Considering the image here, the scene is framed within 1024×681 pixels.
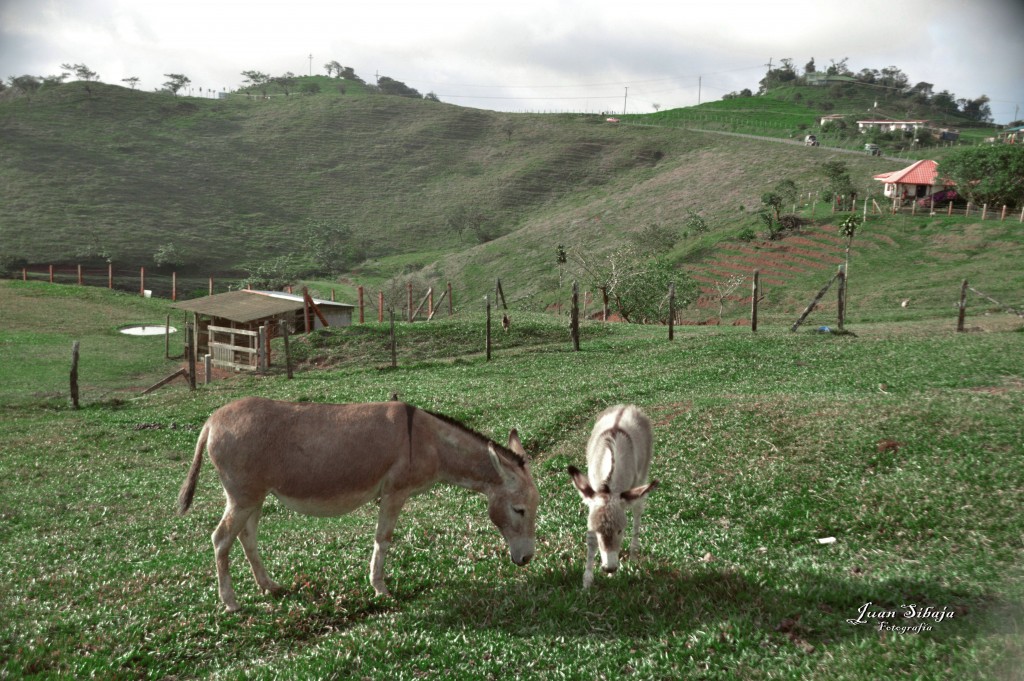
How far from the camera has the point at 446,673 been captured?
8.47 metres

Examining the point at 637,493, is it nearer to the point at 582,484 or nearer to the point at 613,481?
the point at 613,481

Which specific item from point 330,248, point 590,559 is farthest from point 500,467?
point 330,248

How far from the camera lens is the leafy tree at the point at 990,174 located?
70.9 m

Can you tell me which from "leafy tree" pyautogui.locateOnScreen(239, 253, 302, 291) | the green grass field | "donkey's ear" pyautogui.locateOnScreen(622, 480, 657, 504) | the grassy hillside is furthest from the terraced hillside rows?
"donkey's ear" pyautogui.locateOnScreen(622, 480, 657, 504)

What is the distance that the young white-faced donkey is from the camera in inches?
392

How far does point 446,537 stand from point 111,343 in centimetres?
4494

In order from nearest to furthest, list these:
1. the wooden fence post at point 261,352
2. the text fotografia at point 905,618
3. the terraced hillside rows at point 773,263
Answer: the text fotografia at point 905,618 → the wooden fence post at point 261,352 → the terraced hillside rows at point 773,263

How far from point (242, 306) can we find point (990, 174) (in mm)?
75822

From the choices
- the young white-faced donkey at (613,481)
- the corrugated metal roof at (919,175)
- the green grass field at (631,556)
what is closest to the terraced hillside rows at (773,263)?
the corrugated metal roof at (919,175)

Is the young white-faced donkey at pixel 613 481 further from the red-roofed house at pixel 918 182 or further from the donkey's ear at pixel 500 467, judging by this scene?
the red-roofed house at pixel 918 182

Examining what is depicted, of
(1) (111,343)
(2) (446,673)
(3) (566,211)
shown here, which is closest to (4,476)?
(2) (446,673)

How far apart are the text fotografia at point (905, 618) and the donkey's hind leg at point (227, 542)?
8696mm

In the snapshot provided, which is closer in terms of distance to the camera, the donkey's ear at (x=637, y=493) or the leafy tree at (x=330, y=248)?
the donkey's ear at (x=637, y=493)

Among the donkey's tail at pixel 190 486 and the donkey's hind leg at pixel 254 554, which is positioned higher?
the donkey's tail at pixel 190 486
